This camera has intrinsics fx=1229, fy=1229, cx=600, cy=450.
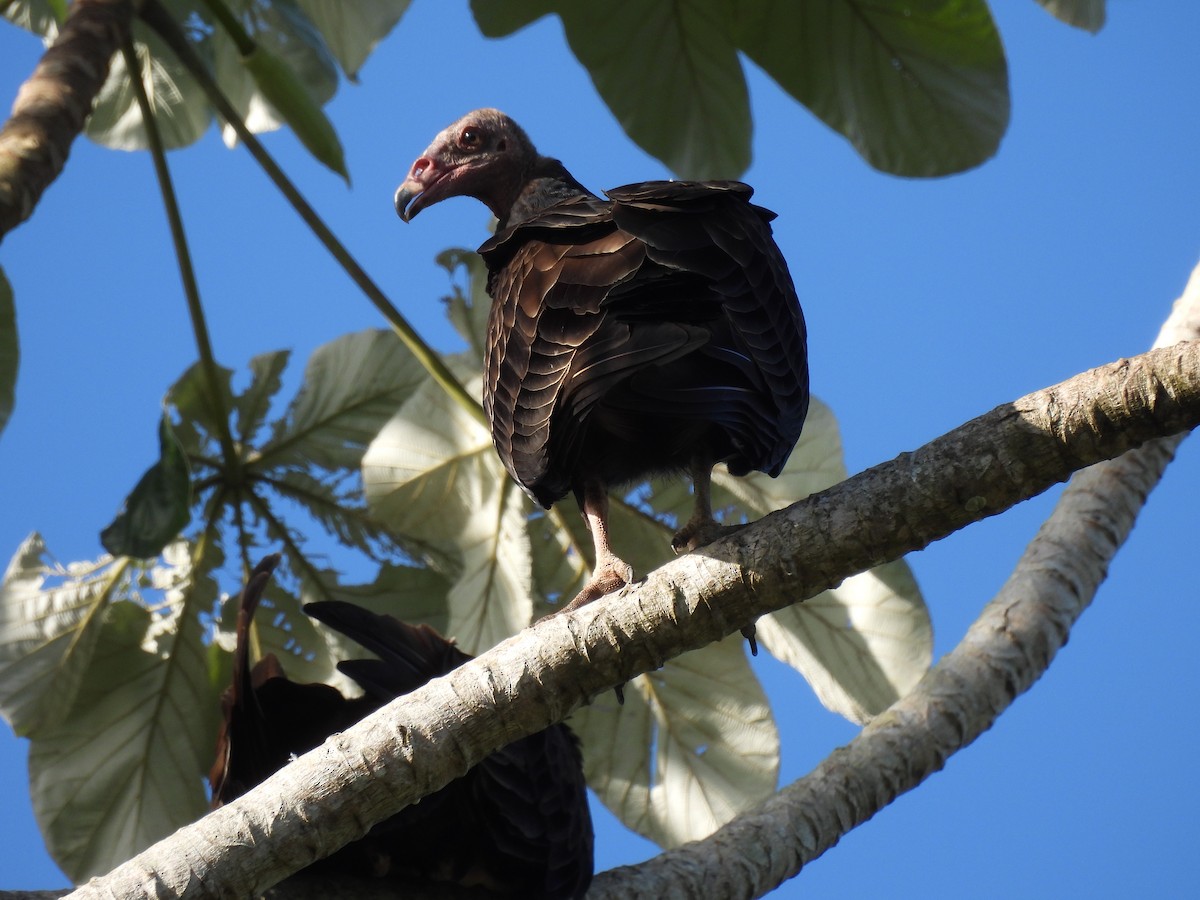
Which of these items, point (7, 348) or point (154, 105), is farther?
point (154, 105)

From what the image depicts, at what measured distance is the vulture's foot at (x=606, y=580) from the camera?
7.47 feet

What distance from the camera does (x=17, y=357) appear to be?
3.19 m

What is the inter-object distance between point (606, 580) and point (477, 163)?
1426 mm

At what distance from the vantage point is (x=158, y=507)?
10.1 feet

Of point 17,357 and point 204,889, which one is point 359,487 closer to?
point 17,357

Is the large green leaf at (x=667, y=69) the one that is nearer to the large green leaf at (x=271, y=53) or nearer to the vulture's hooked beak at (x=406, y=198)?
the vulture's hooked beak at (x=406, y=198)

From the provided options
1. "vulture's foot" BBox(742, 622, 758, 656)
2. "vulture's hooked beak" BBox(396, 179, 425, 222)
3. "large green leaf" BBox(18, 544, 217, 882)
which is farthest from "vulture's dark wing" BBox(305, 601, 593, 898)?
"large green leaf" BBox(18, 544, 217, 882)

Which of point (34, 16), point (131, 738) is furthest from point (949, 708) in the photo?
point (34, 16)

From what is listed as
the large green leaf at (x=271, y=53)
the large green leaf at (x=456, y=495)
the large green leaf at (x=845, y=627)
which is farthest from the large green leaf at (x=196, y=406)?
the large green leaf at (x=845, y=627)

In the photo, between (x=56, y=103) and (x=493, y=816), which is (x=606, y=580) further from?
(x=56, y=103)

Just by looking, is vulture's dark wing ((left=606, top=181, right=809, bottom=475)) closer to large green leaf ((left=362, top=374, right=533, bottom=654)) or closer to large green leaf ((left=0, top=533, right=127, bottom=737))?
large green leaf ((left=362, top=374, right=533, bottom=654))

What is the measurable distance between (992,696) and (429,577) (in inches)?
71.1

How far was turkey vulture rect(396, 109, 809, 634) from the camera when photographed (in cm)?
203

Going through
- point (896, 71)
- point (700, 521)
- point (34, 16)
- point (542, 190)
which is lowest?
point (700, 521)
